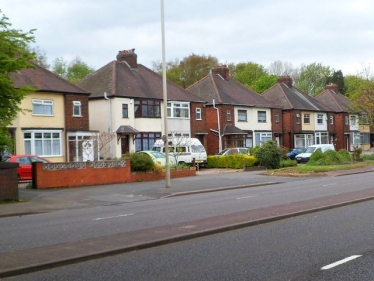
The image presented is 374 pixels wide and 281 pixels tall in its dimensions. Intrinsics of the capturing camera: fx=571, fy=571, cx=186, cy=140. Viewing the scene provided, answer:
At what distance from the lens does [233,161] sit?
40.8 m

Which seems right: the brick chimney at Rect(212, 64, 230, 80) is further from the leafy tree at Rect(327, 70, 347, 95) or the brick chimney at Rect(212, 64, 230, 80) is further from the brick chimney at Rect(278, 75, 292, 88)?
the leafy tree at Rect(327, 70, 347, 95)

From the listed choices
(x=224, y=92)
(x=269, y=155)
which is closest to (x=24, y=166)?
(x=269, y=155)

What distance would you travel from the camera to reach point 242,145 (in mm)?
54844

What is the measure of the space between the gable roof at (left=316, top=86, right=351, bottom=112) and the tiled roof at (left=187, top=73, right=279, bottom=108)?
16.0 meters

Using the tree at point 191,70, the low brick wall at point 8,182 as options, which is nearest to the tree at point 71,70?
the tree at point 191,70

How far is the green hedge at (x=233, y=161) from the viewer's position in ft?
132

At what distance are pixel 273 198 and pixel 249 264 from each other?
36.9 ft

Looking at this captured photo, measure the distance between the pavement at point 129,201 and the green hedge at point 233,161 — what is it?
23.6 ft

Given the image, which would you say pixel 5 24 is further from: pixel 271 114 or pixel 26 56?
pixel 271 114

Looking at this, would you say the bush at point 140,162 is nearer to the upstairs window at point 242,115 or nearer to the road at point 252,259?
the road at point 252,259

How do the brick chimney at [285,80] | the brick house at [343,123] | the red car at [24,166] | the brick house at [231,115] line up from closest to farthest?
the red car at [24,166] → the brick house at [231,115] → the brick chimney at [285,80] → the brick house at [343,123]

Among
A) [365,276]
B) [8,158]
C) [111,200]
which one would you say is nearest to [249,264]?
[365,276]

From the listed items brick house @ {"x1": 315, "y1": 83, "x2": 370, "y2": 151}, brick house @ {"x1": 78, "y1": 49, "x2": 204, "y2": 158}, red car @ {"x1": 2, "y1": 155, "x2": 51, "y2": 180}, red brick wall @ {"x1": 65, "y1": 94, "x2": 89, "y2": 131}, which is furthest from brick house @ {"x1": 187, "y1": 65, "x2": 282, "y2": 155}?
red car @ {"x1": 2, "y1": 155, "x2": 51, "y2": 180}

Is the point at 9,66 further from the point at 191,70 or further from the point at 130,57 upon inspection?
the point at 191,70
